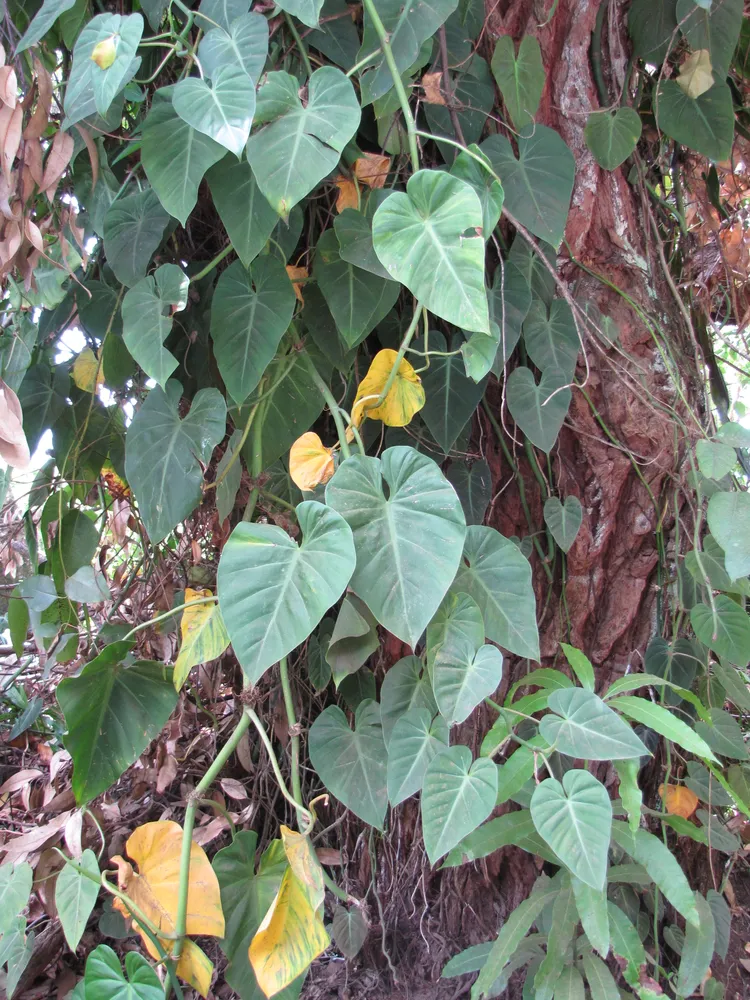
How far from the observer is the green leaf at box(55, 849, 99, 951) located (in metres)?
0.76

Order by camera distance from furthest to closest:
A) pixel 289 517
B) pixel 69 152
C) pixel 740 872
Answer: pixel 740 872
pixel 289 517
pixel 69 152

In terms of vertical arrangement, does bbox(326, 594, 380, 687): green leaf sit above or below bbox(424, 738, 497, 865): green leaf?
above

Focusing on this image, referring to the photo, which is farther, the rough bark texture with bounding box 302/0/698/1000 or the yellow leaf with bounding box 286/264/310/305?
the rough bark texture with bounding box 302/0/698/1000

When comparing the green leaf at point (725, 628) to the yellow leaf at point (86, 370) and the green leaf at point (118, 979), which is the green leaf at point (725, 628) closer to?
the green leaf at point (118, 979)

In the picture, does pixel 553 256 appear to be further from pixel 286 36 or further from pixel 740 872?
pixel 740 872

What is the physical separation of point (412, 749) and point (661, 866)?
0.34 metres

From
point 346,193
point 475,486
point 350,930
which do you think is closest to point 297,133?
point 346,193

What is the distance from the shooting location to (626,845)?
33.1 inches

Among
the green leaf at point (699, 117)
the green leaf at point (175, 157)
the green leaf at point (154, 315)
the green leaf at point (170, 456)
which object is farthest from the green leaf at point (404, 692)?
the green leaf at point (699, 117)

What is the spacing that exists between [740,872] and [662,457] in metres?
0.97

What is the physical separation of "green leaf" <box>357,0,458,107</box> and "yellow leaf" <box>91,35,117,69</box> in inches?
11.0

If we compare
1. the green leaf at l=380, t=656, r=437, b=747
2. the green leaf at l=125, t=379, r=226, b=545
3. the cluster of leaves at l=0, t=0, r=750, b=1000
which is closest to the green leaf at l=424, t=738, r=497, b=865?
the cluster of leaves at l=0, t=0, r=750, b=1000

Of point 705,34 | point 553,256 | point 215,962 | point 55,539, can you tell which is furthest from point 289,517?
point 705,34

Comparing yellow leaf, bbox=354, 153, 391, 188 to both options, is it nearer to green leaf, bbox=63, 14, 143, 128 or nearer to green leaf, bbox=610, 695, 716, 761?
green leaf, bbox=63, 14, 143, 128
